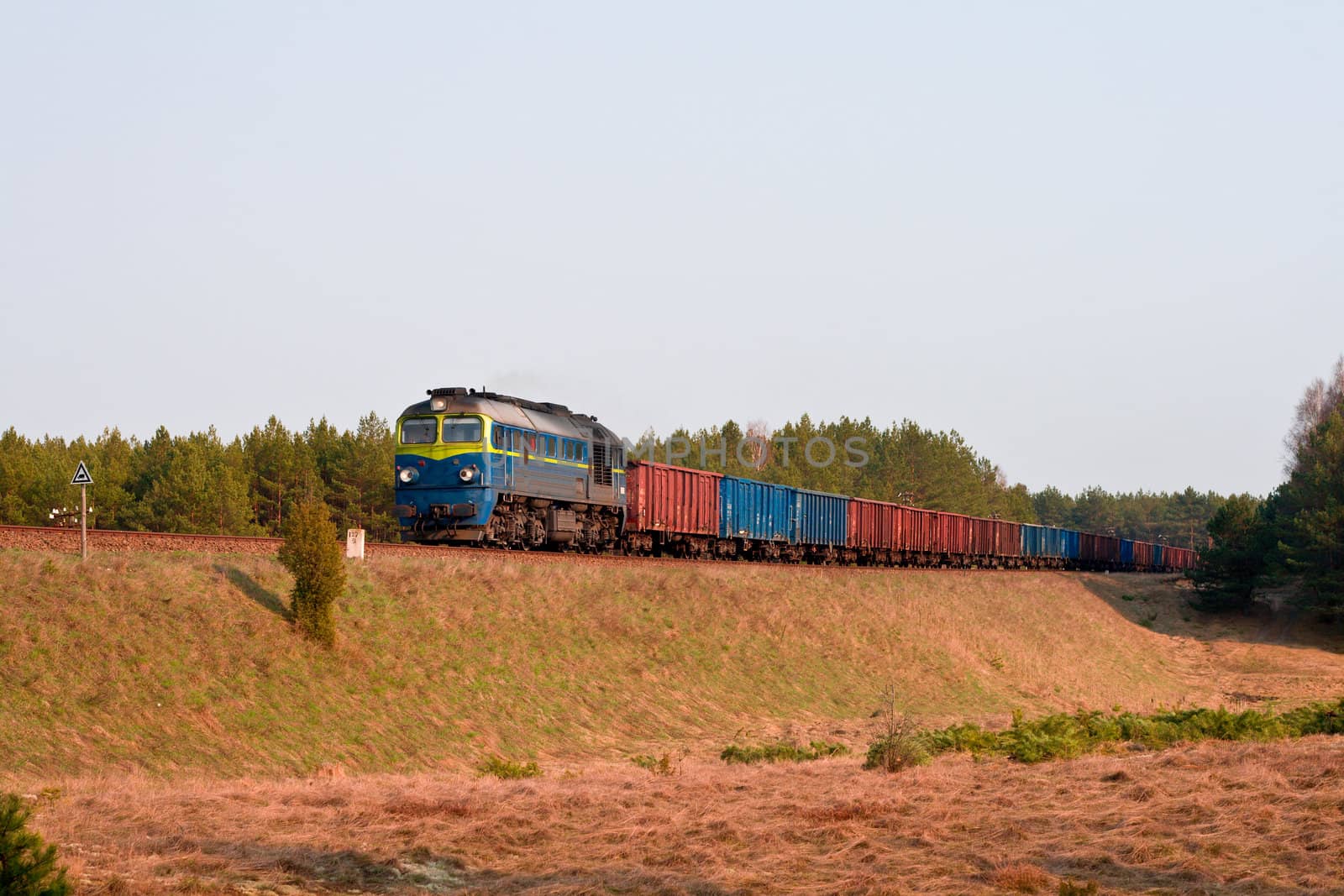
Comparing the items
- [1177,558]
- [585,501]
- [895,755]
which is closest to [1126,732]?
[895,755]

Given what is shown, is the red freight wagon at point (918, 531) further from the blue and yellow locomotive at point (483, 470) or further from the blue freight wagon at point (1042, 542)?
the blue and yellow locomotive at point (483, 470)

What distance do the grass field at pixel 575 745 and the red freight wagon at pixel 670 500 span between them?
3.38 m

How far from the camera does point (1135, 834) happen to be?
11516mm

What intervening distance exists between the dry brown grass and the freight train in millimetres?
17423

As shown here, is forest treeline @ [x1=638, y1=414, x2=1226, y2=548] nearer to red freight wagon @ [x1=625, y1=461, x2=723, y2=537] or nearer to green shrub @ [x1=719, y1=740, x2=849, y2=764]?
red freight wagon @ [x1=625, y1=461, x2=723, y2=537]

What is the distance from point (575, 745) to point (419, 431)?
11.4 metres

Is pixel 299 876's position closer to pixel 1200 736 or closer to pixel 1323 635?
pixel 1200 736

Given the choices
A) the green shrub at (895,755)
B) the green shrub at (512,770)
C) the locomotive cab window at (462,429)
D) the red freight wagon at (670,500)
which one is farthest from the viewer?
the red freight wagon at (670,500)

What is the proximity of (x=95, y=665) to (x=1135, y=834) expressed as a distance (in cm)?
1802

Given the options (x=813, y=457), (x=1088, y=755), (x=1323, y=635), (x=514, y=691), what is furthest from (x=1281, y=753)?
(x=813, y=457)

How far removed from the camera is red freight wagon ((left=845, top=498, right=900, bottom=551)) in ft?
196

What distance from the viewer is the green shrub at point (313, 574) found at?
2564 centimetres

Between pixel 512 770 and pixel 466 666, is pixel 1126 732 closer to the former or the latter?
pixel 512 770

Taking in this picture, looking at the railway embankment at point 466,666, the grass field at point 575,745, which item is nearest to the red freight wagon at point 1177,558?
the grass field at point 575,745
